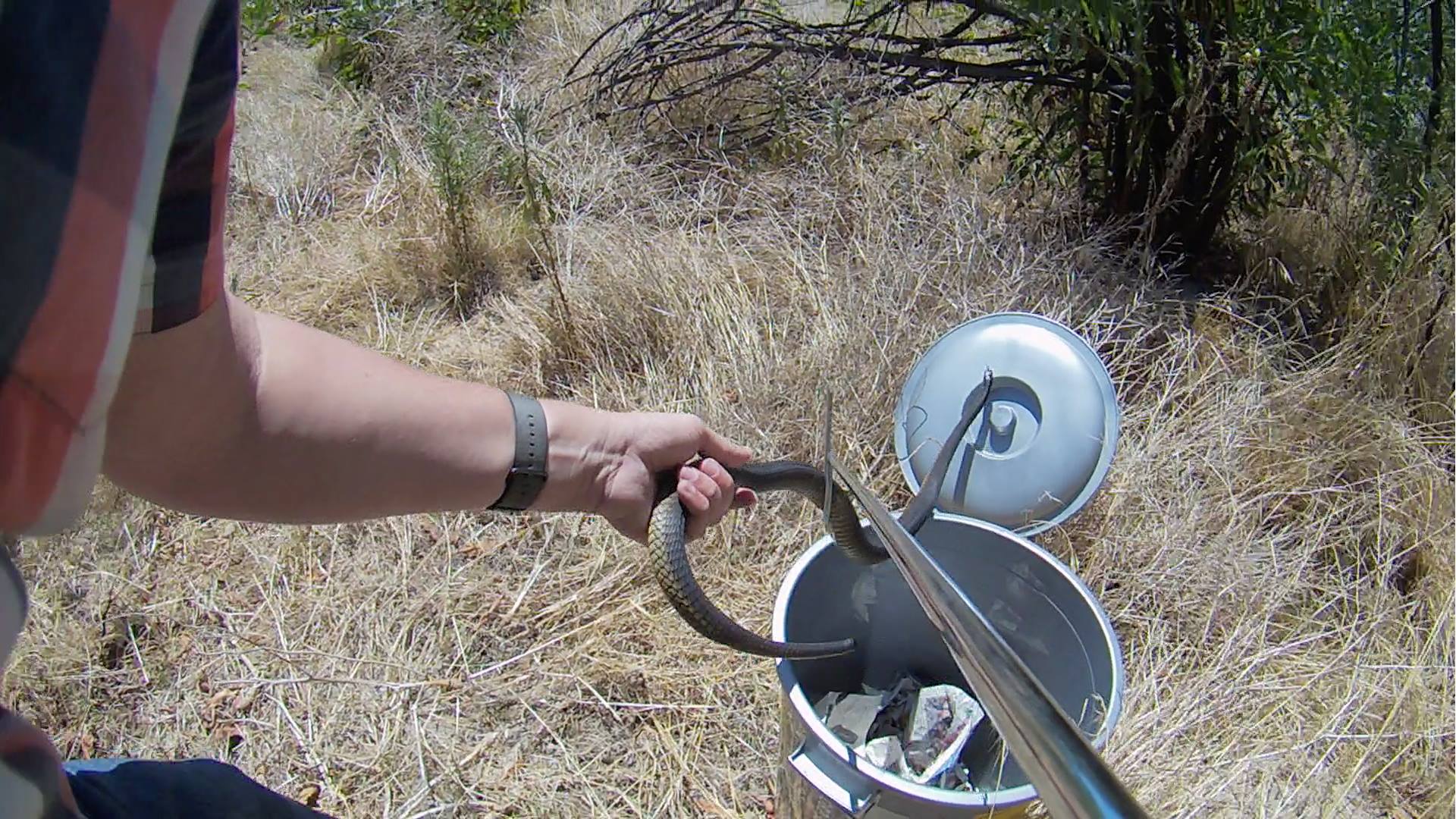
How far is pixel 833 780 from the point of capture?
1.58 meters

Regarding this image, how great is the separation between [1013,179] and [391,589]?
2295 mm

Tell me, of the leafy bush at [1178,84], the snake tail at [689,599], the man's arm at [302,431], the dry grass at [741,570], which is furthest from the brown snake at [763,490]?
the leafy bush at [1178,84]

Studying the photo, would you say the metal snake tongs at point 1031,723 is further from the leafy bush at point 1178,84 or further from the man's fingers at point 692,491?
the leafy bush at point 1178,84

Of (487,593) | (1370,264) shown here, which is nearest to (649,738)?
(487,593)

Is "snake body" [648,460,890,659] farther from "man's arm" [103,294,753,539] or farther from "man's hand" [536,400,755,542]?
"man's arm" [103,294,753,539]

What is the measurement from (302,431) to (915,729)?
1.20 metres

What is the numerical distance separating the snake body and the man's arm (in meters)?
0.15

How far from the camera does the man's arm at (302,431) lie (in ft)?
3.71

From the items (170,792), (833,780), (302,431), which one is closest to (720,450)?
(833,780)

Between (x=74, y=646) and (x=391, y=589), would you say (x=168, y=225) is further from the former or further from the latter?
(x=74, y=646)

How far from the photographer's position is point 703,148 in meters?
3.86

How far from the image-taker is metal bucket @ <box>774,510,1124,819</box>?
5.01ft

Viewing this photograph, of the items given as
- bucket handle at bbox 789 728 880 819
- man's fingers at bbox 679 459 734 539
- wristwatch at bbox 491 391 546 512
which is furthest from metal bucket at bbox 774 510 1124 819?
wristwatch at bbox 491 391 546 512

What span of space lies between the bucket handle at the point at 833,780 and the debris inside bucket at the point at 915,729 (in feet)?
0.63
